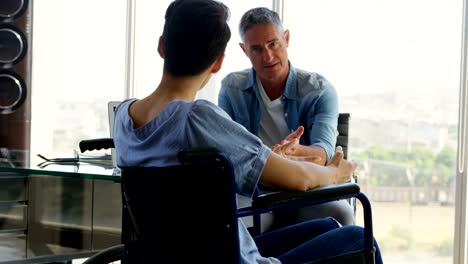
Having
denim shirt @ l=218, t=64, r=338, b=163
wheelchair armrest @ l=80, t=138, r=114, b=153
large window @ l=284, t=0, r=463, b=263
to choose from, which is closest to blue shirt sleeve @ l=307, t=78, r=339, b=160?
denim shirt @ l=218, t=64, r=338, b=163

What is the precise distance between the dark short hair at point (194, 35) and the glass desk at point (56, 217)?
887 millimetres

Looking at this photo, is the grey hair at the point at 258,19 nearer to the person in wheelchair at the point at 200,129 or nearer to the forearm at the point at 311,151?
the forearm at the point at 311,151

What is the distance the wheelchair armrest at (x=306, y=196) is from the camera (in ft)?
4.75

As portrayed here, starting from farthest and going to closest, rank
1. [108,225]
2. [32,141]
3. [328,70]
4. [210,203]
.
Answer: [32,141] < [328,70] < [108,225] < [210,203]

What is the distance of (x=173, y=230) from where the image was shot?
1.45m

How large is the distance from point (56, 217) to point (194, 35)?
1133mm

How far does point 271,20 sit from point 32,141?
2505mm

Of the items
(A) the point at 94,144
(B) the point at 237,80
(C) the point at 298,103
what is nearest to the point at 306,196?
(A) the point at 94,144

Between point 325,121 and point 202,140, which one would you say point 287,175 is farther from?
point 325,121

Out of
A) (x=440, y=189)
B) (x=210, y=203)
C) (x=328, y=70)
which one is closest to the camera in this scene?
(x=210, y=203)

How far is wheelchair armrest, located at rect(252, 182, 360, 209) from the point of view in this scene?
4.75 ft

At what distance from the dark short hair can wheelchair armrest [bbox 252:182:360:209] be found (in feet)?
1.03

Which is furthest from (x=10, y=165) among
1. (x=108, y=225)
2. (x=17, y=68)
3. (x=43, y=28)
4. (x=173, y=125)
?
(x=43, y=28)

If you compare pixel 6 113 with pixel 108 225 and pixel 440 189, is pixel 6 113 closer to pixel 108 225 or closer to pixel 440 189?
pixel 108 225
